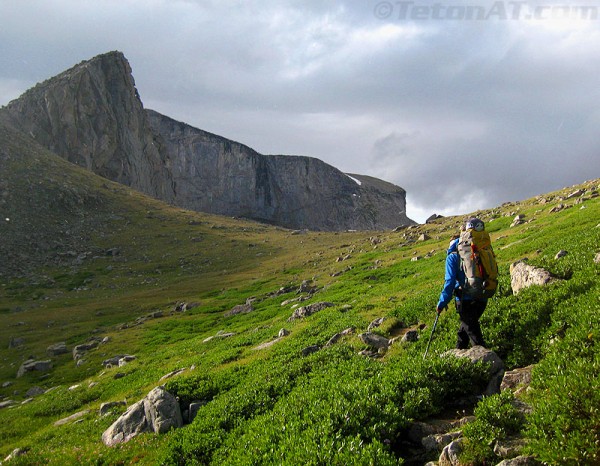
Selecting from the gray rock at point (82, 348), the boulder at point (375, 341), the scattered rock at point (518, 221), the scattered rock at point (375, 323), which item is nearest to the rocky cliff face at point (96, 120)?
the gray rock at point (82, 348)

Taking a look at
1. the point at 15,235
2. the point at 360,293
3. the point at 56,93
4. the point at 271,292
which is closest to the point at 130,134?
the point at 56,93

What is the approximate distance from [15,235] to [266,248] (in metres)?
41.5

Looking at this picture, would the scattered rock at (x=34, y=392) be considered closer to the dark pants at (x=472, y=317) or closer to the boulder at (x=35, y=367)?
the boulder at (x=35, y=367)

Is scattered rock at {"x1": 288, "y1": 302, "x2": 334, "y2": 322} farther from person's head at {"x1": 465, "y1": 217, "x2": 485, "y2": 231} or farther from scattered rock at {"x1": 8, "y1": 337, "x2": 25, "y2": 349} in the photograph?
scattered rock at {"x1": 8, "y1": 337, "x2": 25, "y2": 349}

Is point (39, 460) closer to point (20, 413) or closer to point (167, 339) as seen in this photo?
point (20, 413)

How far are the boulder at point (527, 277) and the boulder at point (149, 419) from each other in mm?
11131

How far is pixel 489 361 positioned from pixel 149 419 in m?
9.59

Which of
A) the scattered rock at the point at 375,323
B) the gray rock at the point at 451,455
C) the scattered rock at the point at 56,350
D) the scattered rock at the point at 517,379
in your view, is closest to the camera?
the gray rock at the point at 451,455

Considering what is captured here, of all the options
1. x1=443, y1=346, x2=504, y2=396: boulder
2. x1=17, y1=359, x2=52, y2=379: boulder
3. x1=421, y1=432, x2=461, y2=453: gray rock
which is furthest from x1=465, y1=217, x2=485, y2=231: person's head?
x1=17, y1=359, x2=52, y2=379: boulder

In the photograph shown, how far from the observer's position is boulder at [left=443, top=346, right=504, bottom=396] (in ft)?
26.5

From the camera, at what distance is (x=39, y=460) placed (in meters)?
11.6

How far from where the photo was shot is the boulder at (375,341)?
495 inches

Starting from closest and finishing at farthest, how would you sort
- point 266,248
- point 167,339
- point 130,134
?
point 167,339
point 266,248
point 130,134

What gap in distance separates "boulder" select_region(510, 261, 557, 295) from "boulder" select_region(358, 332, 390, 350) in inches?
172
